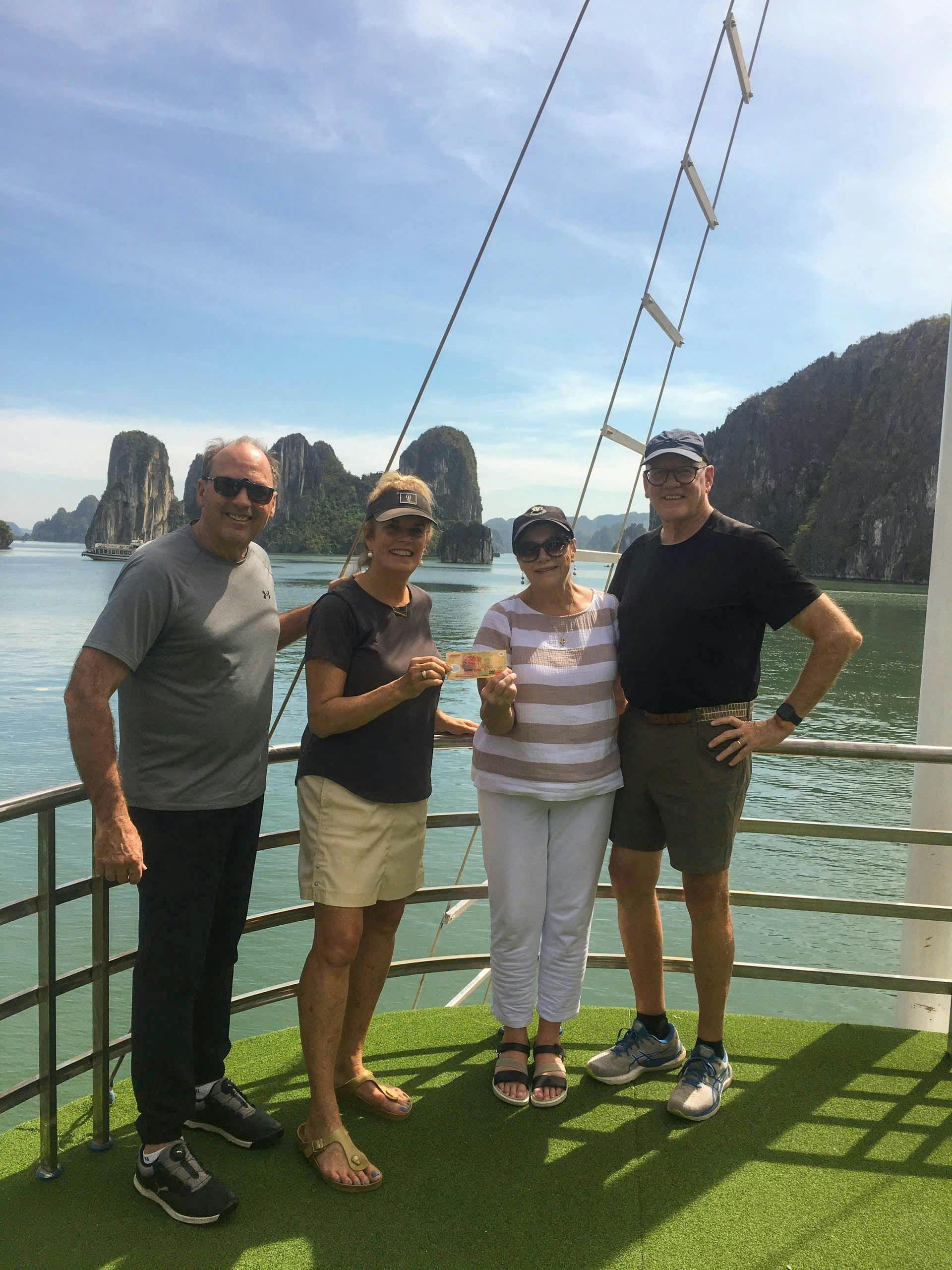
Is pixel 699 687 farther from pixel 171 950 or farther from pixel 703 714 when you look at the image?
pixel 171 950

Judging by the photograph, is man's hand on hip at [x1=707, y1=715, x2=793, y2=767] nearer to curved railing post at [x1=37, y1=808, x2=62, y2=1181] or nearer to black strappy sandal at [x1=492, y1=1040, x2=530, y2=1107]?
black strappy sandal at [x1=492, y1=1040, x2=530, y2=1107]

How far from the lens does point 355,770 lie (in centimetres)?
211

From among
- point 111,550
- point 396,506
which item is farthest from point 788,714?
point 111,550

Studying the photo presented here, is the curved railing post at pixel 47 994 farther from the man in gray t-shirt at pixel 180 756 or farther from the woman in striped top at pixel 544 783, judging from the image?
the woman in striped top at pixel 544 783

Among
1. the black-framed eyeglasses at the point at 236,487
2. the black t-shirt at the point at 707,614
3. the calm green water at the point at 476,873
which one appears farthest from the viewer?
the calm green water at the point at 476,873

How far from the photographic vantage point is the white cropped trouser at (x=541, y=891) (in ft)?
7.72

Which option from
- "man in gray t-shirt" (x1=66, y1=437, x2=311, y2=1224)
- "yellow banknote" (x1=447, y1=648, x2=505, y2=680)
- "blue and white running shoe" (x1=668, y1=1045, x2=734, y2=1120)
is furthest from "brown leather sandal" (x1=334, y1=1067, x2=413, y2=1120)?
"yellow banknote" (x1=447, y1=648, x2=505, y2=680)

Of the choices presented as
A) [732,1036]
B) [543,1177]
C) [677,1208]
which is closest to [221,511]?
[543,1177]

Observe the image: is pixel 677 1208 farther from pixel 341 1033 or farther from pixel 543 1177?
pixel 341 1033

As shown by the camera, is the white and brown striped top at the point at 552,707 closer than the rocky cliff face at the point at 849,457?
Yes

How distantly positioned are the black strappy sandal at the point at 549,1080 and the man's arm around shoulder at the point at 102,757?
1.25 m

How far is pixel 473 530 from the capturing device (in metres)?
106

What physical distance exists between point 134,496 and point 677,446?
444 ft

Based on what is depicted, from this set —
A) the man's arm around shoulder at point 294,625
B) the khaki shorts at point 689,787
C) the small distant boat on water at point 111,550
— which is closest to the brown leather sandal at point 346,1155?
the khaki shorts at point 689,787
